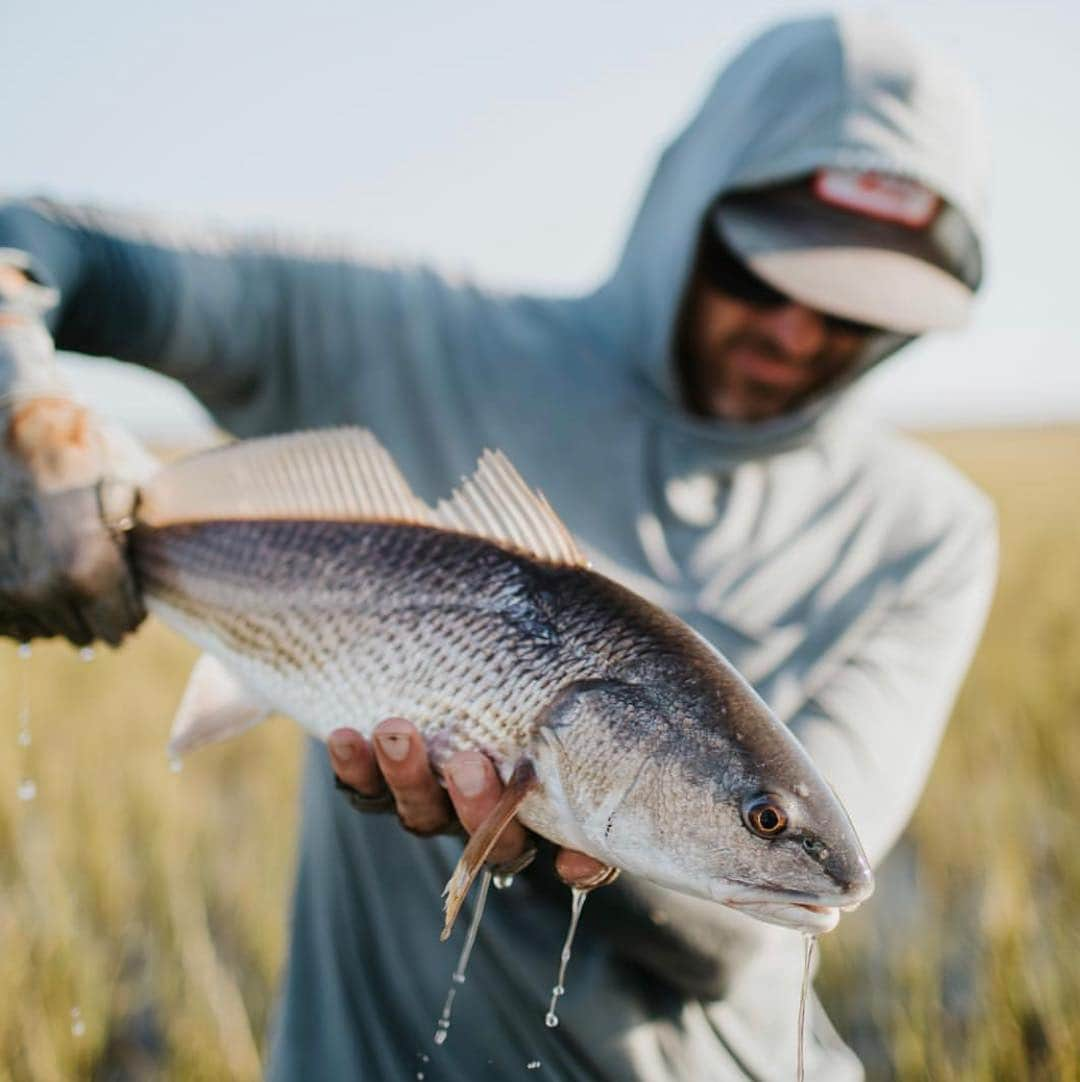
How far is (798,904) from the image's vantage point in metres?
1.44

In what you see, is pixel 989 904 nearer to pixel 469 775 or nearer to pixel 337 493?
pixel 469 775

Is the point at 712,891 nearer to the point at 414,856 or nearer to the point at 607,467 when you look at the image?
the point at 414,856

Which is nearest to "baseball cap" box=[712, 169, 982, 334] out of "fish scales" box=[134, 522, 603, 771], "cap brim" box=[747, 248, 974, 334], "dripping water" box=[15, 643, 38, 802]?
"cap brim" box=[747, 248, 974, 334]

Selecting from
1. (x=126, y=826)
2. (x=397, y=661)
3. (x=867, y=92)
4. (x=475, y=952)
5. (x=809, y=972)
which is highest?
(x=867, y=92)

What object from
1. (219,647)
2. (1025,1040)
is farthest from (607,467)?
(1025,1040)

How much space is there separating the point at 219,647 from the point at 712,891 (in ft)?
3.65

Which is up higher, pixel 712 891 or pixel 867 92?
pixel 867 92

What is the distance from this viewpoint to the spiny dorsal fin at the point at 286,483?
6.55ft

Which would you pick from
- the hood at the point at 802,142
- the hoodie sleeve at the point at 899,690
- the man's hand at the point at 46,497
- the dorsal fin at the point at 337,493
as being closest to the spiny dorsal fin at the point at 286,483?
the dorsal fin at the point at 337,493

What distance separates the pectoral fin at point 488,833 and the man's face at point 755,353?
160cm

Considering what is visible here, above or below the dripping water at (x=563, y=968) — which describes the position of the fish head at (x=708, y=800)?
above

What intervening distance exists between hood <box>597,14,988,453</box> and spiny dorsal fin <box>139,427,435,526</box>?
1.12 m

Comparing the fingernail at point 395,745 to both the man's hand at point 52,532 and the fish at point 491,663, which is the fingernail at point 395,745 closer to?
the fish at point 491,663

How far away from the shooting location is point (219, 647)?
6.83 ft
